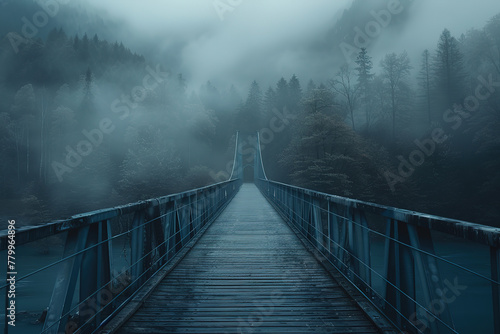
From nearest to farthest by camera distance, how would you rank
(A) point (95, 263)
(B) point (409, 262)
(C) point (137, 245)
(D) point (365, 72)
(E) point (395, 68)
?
(B) point (409, 262) → (A) point (95, 263) → (C) point (137, 245) → (E) point (395, 68) → (D) point (365, 72)

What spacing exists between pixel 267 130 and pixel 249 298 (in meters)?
56.9

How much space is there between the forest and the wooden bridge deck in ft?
68.6

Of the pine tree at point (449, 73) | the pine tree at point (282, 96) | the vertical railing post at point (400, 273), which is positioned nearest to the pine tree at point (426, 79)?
the pine tree at point (449, 73)

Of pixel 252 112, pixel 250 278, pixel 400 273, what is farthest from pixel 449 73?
pixel 400 273

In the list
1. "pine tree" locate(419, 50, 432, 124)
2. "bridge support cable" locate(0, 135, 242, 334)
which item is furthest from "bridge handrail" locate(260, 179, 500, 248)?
"pine tree" locate(419, 50, 432, 124)

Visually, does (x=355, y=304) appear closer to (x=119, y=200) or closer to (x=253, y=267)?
(x=253, y=267)

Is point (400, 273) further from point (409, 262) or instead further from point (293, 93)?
point (293, 93)

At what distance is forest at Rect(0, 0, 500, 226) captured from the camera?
97.2ft

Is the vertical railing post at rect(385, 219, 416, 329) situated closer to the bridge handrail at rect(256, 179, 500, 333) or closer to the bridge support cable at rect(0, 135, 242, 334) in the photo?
the bridge handrail at rect(256, 179, 500, 333)

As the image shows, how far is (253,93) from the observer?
2625 inches

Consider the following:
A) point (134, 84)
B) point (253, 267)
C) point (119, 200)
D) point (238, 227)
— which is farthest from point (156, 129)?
point (253, 267)

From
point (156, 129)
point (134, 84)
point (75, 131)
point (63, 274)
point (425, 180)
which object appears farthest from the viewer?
point (134, 84)

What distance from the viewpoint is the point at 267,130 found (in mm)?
59500

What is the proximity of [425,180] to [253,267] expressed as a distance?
33909 mm
